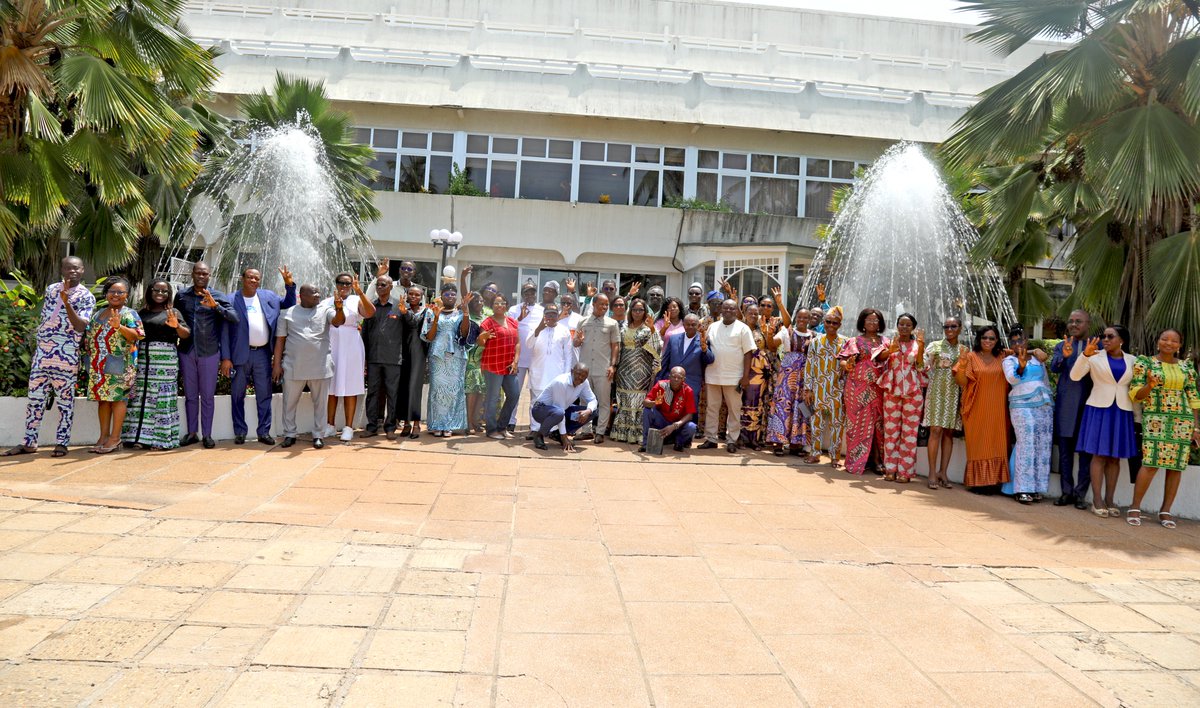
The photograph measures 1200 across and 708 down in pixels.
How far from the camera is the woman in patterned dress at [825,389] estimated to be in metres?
8.40

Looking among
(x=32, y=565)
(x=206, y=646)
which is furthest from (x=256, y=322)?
(x=206, y=646)

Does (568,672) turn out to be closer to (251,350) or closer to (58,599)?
(58,599)

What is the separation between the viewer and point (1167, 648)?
3.93 m

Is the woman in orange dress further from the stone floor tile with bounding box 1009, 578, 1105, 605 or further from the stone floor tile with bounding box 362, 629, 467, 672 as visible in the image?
the stone floor tile with bounding box 362, 629, 467, 672

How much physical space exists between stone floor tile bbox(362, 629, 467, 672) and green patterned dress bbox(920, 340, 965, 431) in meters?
5.79

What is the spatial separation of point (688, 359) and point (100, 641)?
640cm

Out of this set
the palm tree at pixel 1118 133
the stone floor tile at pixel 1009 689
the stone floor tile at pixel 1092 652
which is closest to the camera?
the stone floor tile at pixel 1009 689

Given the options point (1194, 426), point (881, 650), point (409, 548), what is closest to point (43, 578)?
point (409, 548)

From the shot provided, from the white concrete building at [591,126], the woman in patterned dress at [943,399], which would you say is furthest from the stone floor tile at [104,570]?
the white concrete building at [591,126]

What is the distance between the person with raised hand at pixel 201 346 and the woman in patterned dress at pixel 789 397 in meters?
5.75

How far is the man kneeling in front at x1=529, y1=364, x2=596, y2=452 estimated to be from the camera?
27.6 ft

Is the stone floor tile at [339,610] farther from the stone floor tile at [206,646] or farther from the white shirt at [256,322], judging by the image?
the white shirt at [256,322]

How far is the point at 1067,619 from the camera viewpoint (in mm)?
4270

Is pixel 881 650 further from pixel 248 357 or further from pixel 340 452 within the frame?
pixel 248 357
